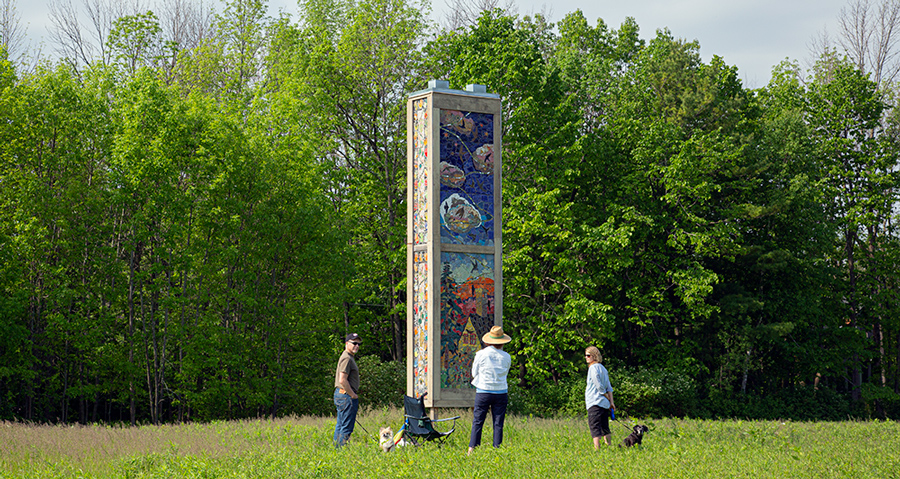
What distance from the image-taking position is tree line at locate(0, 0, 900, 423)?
20531mm

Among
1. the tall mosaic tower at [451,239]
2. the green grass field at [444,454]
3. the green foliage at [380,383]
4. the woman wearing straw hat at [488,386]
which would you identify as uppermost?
the tall mosaic tower at [451,239]

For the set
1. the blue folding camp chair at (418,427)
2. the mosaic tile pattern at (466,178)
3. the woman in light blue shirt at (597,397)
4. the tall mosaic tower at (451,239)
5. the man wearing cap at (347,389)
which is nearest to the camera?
the woman in light blue shirt at (597,397)

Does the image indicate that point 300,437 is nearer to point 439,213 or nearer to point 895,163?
point 439,213

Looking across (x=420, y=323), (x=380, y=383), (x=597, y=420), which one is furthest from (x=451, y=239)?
(x=380, y=383)

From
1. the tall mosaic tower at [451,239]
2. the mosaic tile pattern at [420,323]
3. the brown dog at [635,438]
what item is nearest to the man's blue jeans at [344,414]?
the tall mosaic tower at [451,239]

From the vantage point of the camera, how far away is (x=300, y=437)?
12.8m

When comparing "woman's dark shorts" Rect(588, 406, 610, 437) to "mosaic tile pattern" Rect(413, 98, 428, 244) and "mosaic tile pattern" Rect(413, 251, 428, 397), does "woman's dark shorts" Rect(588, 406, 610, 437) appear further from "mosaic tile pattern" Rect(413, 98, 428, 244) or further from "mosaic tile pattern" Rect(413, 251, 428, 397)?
"mosaic tile pattern" Rect(413, 98, 428, 244)

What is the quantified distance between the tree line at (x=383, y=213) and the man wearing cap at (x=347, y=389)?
33.2 ft

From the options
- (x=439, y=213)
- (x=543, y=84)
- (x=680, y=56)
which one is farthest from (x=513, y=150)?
(x=439, y=213)

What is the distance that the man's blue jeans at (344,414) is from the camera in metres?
11.1

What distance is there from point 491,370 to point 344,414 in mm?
2068

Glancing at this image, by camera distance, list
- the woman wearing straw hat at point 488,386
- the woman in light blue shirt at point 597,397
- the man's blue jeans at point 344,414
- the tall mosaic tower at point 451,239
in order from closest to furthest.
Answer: the woman wearing straw hat at point 488,386, the woman in light blue shirt at point 597,397, the man's blue jeans at point 344,414, the tall mosaic tower at point 451,239

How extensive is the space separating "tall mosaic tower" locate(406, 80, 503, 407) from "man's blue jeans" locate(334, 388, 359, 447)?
2398mm

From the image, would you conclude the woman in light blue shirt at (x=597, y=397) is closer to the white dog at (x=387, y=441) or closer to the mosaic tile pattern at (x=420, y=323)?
the white dog at (x=387, y=441)
